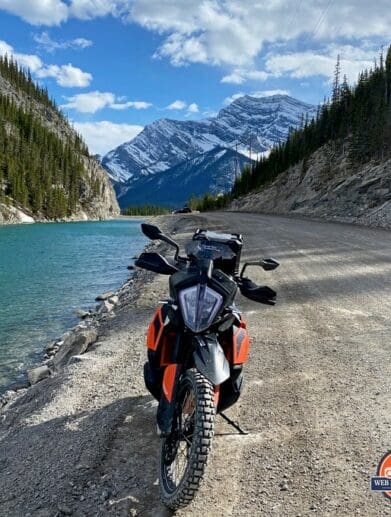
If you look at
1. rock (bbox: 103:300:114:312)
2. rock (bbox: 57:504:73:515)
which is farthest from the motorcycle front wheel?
rock (bbox: 103:300:114:312)

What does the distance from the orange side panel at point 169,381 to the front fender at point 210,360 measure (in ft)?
0.82

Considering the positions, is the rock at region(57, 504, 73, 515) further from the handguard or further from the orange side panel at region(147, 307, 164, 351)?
the handguard

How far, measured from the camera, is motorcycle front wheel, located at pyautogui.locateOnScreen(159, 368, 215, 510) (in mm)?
2969

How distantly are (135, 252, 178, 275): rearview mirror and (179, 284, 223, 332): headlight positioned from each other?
55 cm

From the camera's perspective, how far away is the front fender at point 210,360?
326 cm

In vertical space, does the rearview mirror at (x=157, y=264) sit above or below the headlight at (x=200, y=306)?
above

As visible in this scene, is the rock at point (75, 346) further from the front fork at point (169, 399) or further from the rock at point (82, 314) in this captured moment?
the rock at point (82, 314)

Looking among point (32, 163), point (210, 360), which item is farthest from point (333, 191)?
point (32, 163)

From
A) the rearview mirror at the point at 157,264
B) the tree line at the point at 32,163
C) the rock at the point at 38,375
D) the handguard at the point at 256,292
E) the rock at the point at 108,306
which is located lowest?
the rock at the point at 38,375

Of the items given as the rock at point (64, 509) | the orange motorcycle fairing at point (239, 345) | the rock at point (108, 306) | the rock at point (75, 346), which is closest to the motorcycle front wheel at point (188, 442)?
the orange motorcycle fairing at point (239, 345)

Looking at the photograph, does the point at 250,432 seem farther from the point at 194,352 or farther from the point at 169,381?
the point at 194,352

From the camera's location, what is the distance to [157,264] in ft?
13.3

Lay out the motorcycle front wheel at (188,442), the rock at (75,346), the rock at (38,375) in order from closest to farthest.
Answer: the motorcycle front wheel at (188,442), the rock at (75,346), the rock at (38,375)

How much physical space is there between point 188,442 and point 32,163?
122175 millimetres
